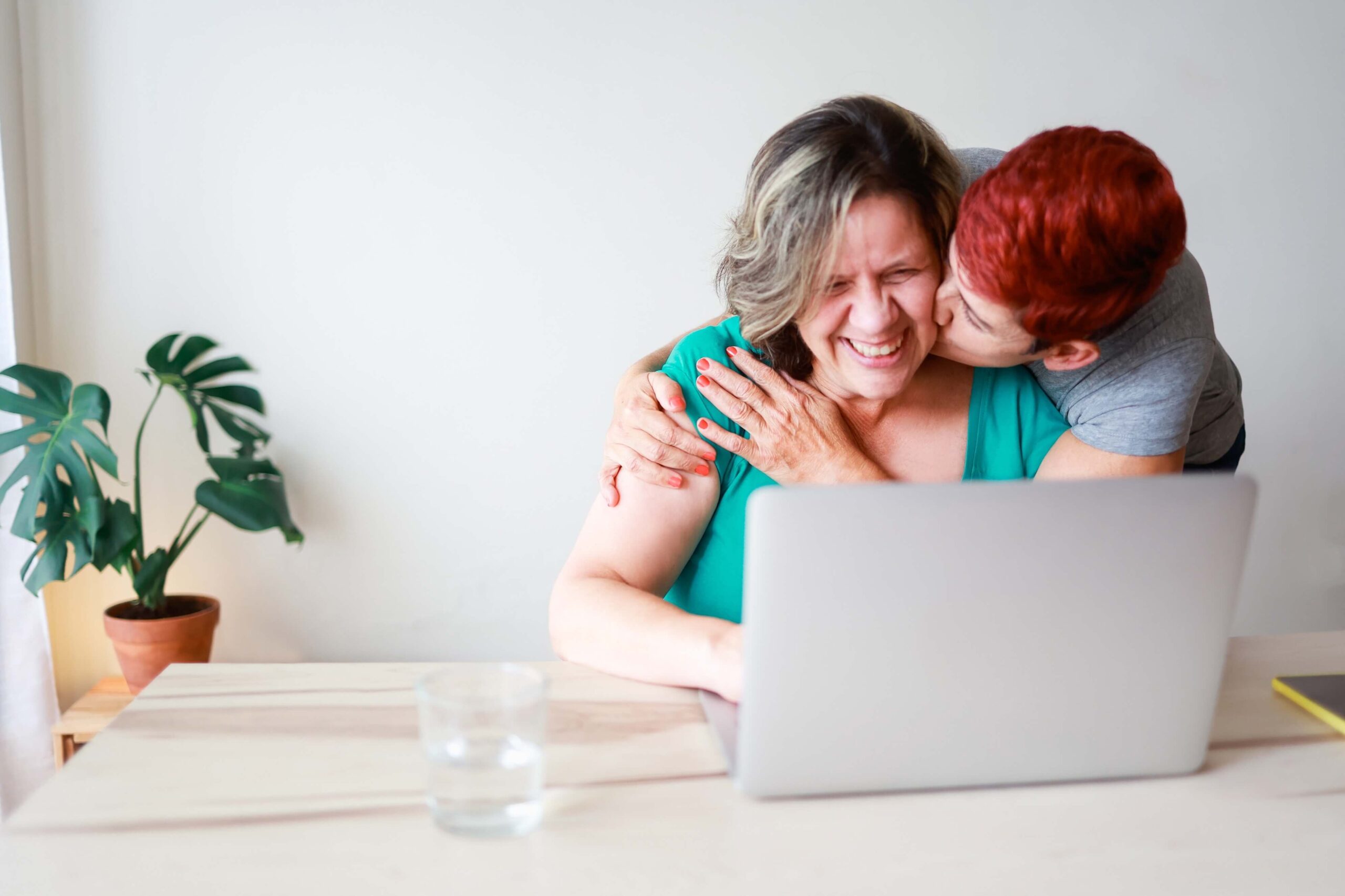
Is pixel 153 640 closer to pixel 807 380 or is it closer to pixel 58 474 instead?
pixel 58 474

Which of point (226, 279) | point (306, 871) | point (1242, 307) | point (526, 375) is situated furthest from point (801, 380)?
point (1242, 307)

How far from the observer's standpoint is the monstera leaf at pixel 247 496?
2.12 m

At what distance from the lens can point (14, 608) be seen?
83.8 inches

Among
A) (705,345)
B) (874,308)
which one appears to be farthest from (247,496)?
(874,308)

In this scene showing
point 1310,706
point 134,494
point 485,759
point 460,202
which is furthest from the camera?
point 460,202

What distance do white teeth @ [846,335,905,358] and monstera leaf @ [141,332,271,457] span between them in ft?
4.83

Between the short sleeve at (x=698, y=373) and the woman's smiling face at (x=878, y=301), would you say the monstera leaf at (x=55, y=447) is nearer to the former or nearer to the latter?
the short sleeve at (x=698, y=373)

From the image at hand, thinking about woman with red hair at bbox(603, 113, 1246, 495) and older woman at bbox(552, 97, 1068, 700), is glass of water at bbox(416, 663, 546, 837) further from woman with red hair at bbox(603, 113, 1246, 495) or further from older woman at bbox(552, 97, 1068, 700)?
woman with red hair at bbox(603, 113, 1246, 495)

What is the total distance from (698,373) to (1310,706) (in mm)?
717

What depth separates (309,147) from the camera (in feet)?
7.65

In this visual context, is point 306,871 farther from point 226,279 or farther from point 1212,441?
point 226,279

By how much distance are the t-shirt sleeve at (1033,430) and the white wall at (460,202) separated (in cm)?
129

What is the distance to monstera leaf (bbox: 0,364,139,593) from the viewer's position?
1.96 metres

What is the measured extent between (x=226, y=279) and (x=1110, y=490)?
218 cm
